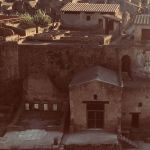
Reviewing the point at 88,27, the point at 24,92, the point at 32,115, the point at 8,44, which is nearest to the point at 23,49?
the point at 8,44

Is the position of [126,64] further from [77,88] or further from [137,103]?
[77,88]

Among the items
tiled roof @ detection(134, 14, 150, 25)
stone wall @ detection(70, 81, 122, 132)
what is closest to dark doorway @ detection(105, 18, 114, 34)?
tiled roof @ detection(134, 14, 150, 25)

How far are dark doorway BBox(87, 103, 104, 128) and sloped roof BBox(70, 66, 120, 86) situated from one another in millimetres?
2291

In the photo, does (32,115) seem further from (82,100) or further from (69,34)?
(69,34)

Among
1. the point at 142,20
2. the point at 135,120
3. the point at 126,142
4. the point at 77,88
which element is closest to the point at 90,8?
the point at 142,20

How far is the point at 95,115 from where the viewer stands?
35562mm

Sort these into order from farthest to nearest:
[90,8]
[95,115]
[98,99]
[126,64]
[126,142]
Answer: [90,8] → [126,64] → [95,115] → [98,99] → [126,142]

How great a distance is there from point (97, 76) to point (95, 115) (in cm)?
366

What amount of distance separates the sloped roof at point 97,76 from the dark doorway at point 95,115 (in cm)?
229

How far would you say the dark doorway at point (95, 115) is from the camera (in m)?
35.3

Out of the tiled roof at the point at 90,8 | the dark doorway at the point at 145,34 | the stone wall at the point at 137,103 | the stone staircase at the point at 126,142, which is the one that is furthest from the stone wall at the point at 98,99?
the tiled roof at the point at 90,8

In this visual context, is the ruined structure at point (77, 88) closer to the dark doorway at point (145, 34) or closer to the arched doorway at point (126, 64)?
the arched doorway at point (126, 64)

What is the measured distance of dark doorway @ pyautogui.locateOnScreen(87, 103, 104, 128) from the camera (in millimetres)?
35312

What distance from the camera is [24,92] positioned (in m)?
39.9
